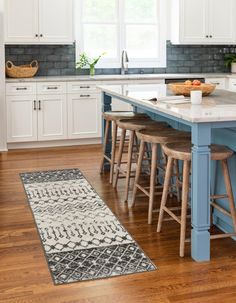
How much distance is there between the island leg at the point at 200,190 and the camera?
10.0 feet

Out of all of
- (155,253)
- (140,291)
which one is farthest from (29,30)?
(140,291)

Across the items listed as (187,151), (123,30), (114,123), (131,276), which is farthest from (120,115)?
(123,30)

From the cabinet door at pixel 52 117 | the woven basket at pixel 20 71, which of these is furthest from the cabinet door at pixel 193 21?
the woven basket at pixel 20 71

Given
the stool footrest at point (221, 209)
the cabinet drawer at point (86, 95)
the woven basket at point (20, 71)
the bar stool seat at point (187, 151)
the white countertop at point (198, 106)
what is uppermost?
the woven basket at point (20, 71)

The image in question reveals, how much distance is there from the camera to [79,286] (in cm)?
289

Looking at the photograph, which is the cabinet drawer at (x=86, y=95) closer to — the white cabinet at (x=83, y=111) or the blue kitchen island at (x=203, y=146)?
the white cabinet at (x=83, y=111)

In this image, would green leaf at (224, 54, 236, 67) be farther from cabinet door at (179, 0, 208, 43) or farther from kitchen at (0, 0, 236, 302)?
cabinet door at (179, 0, 208, 43)

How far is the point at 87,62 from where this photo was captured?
7.36 meters

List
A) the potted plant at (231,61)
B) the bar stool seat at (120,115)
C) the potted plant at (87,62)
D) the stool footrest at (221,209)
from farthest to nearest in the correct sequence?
the potted plant at (231,61)
the potted plant at (87,62)
the bar stool seat at (120,115)
the stool footrest at (221,209)

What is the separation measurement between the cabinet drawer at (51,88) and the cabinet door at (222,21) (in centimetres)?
234

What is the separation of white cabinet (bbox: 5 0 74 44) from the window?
1.63ft

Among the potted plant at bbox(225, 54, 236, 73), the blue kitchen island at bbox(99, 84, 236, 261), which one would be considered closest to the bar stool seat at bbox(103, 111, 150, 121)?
the blue kitchen island at bbox(99, 84, 236, 261)

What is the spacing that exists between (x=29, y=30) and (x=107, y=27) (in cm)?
A: 127

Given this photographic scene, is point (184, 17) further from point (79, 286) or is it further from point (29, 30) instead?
point (79, 286)
